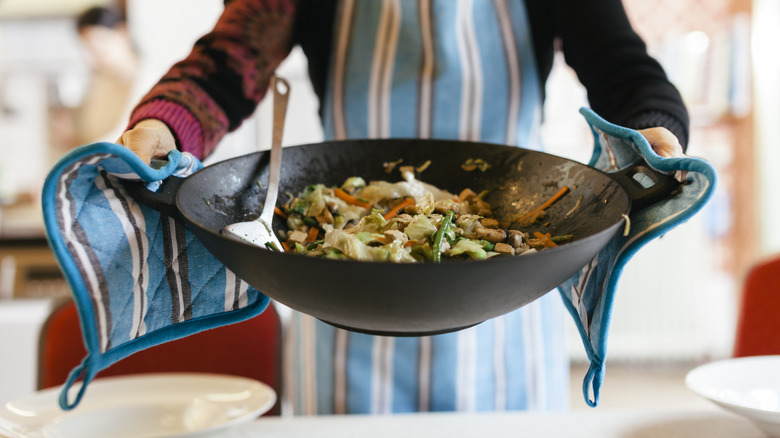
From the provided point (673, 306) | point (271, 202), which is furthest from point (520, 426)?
point (673, 306)

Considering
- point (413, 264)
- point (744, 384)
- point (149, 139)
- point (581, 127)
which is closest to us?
point (413, 264)

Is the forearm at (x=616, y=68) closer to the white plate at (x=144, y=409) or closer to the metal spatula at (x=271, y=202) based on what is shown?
the metal spatula at (x=271, y=202)

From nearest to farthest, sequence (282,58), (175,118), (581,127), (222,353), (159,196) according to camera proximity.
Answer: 1. (159,196)
2. (175,118)
3. (282,58)
4. (222,353)
5. (581,127)

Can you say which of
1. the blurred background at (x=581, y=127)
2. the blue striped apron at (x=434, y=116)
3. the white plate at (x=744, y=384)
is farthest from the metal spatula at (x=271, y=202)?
the blurred background at (x=581, y=127)

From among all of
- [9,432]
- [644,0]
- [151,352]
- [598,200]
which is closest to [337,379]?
[151,352]

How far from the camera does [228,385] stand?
1.01 m

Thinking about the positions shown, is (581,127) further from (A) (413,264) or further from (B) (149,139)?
(A) (413,264)

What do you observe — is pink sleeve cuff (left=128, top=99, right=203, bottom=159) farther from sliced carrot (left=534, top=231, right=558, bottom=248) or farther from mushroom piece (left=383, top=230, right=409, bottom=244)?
sliced carrot (left=534, top=231, right=558, bottom=248)

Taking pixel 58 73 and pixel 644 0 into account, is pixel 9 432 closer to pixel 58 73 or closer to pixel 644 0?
pixel 58 73

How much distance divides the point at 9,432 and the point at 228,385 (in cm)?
32

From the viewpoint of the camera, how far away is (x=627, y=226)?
1.72 feet

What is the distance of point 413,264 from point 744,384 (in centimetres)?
73

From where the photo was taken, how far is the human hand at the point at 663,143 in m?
0.63

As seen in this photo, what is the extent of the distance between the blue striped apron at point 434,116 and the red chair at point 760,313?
0.42 metres
